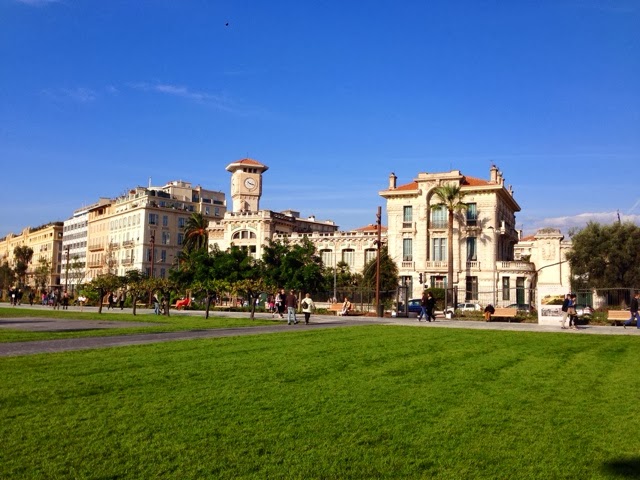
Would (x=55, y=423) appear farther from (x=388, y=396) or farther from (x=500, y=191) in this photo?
(x=500, y=191)

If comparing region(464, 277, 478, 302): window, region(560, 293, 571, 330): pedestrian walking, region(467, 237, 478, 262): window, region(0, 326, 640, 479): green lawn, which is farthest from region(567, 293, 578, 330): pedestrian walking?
region(467, 237, 478, 262): window

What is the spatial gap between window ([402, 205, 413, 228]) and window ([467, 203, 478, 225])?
5.87 meters

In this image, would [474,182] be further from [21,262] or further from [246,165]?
[21,262]

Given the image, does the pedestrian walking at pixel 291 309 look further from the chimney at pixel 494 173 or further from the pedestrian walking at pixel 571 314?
the chimney at pixel 494 173

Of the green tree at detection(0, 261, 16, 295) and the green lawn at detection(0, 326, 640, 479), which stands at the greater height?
the green tree at detection(0, 261, 16, 295)

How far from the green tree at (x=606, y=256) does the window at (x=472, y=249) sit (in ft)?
28.7

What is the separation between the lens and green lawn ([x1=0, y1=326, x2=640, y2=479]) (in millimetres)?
5730

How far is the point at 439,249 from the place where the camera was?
2437 inches

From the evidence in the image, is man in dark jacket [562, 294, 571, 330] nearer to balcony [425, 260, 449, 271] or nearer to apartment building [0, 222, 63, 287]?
balcony [425, 260, 449, 271]

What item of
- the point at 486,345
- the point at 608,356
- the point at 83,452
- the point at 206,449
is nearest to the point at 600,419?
the point at 206,449

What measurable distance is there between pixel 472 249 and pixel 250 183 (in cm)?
3596

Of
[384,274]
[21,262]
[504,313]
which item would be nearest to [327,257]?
[384,274]

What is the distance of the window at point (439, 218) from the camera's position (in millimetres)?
61844

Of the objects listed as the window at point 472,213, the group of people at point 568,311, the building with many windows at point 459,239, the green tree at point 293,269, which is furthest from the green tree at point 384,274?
the group of people at point 568,311
